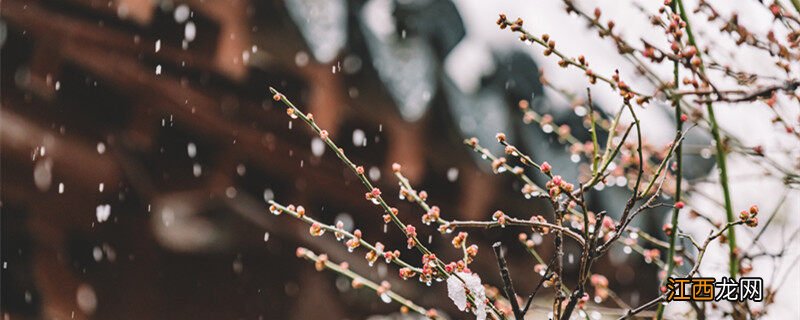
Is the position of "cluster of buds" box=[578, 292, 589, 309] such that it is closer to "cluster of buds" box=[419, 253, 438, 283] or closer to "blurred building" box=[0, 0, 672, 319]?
"cluster of buds" box=[419, 253, 438, 283]

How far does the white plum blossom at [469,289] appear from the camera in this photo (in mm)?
854

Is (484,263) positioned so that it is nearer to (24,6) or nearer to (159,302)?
(159,302)

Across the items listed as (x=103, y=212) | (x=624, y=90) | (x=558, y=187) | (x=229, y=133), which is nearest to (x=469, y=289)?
(x=558, y=187)

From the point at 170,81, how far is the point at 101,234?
35.8 inches

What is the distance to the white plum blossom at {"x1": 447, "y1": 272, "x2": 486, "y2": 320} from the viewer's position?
33.6 inches

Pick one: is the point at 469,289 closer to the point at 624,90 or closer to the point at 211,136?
the point at 624,90

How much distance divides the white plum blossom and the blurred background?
1.86m

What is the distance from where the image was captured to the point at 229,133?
3.12 meters

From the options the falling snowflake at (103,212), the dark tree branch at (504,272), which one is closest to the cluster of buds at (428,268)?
the dark tree branch at (504,272)

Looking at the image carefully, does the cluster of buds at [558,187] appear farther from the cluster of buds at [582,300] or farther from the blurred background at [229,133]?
the blurred background at [229,133]

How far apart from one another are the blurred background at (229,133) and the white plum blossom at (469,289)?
1.86 metres

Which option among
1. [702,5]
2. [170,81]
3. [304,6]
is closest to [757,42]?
[702,5]

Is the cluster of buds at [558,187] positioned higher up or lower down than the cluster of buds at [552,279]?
higher up

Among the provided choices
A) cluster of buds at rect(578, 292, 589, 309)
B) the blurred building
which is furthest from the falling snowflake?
cluster of buds at rect(578, 292, 589, 309)
